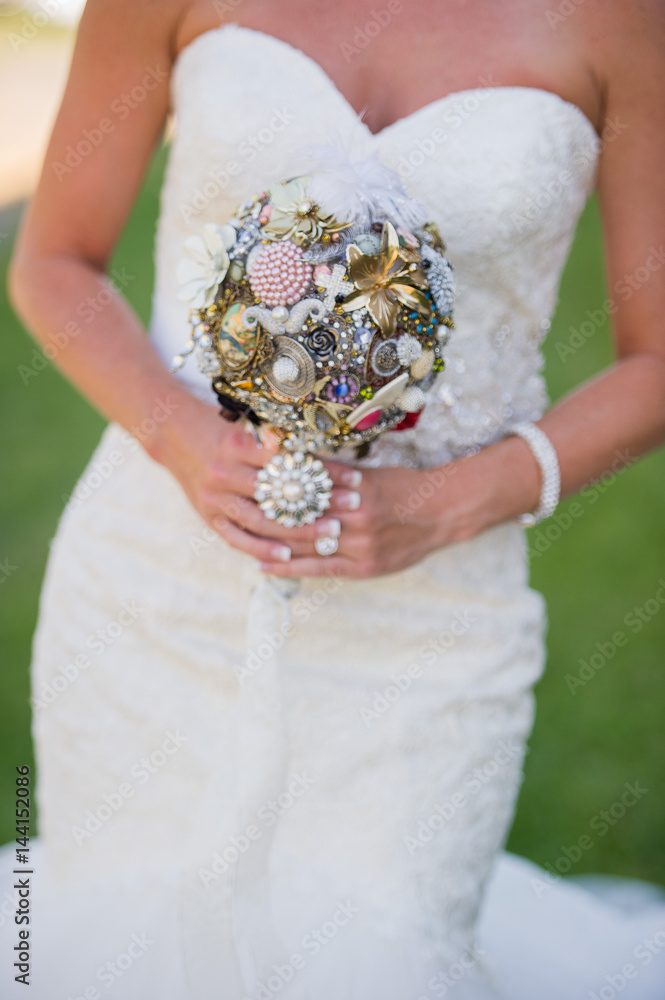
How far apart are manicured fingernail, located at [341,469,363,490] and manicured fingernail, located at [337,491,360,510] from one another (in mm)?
18

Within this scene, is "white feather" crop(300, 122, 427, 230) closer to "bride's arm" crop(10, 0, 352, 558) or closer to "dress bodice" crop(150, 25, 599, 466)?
"dress bodice" crop(150, 25, 599, 466)

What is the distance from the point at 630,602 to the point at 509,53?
14.0ft

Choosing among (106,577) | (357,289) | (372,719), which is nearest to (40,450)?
(106,577)

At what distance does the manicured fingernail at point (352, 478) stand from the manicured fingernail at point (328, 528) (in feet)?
0.26

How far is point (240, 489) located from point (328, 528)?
0.67 feet

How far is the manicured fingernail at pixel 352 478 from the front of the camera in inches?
78.4

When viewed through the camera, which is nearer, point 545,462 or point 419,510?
point 419,510

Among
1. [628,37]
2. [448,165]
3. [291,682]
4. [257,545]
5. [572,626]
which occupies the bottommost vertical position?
[572,626]

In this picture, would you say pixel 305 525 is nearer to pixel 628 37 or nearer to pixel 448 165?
pixel 448 165

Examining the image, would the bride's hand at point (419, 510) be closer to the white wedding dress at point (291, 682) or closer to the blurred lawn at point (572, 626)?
the white wedding dress at point (291, 682)

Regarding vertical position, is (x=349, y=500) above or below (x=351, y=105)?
below

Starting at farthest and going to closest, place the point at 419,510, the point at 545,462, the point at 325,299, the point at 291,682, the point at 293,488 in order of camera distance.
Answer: the point at 291,682
the point at 545,462
the point at 419,510
the point at 293,488
the point at 325,299

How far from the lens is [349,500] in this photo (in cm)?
199

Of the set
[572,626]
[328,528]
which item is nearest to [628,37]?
[328,528]
